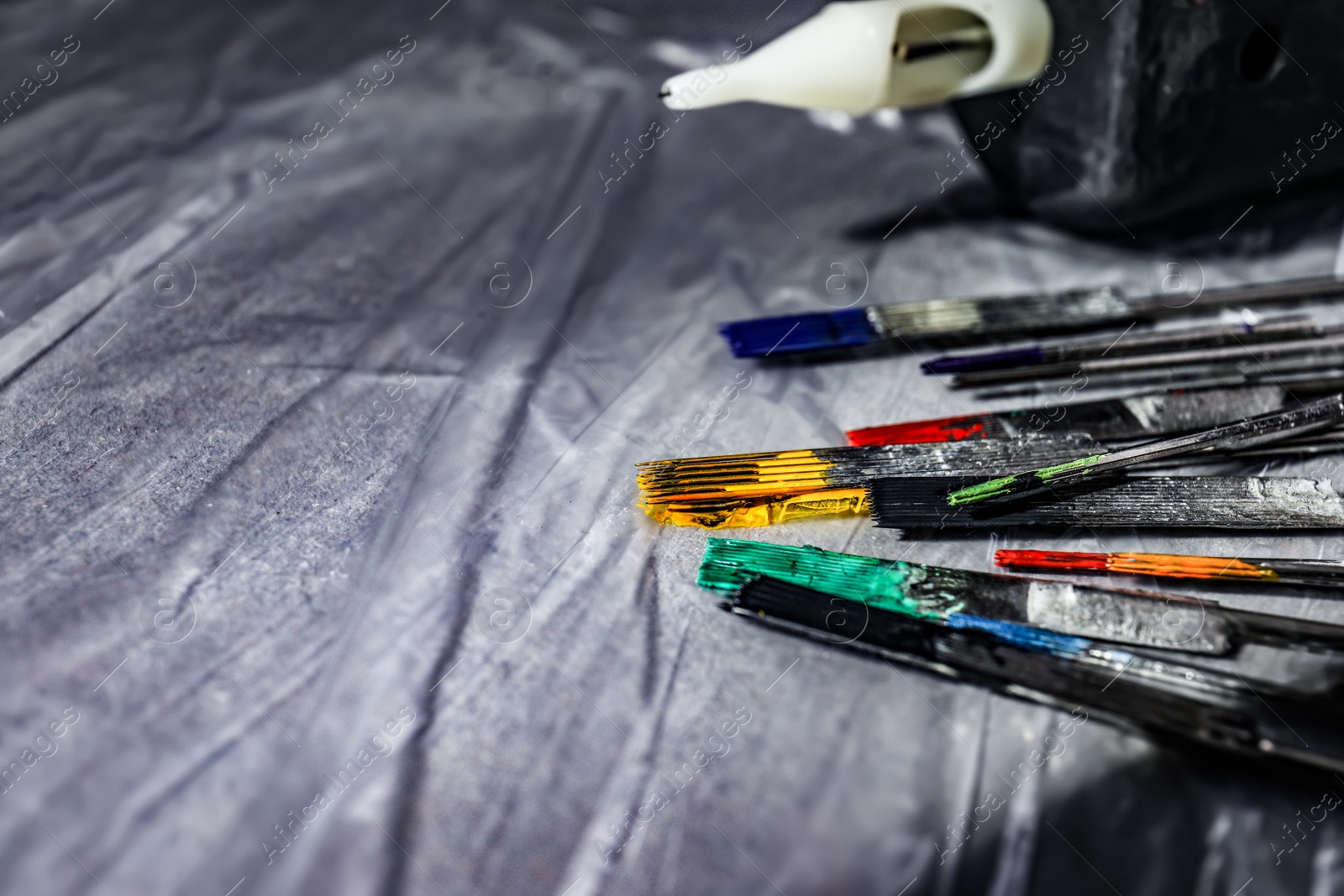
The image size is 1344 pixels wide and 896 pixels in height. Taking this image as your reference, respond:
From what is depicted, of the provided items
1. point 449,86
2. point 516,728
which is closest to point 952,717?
point 516,728

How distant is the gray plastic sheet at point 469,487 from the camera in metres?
0.78

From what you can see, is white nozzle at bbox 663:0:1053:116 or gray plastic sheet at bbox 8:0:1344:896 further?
white nozzle at bbox 663:0:1053:116

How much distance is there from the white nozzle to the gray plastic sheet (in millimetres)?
199

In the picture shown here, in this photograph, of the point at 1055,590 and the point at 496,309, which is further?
the point at 496,309

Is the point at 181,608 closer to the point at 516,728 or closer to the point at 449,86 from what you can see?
the point at 516,728

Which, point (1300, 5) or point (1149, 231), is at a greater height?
point (1300, 5)

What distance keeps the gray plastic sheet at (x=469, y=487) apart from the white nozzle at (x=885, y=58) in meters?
0.20

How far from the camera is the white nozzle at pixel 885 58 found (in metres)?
1.18

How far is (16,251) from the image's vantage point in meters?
1.25

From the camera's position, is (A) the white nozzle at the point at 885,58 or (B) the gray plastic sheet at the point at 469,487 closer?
(B) the gray plastic sheet at the point at 469,487

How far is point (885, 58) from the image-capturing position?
118 cm

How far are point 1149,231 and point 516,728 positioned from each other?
103 centimetres

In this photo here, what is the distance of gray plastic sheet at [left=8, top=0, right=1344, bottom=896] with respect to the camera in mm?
776

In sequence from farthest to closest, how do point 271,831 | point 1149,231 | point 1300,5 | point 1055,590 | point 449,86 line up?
1. point 449,86
2. point 1149,231
3. point 1300,5
4. point 1055,590
5. point 271,831
